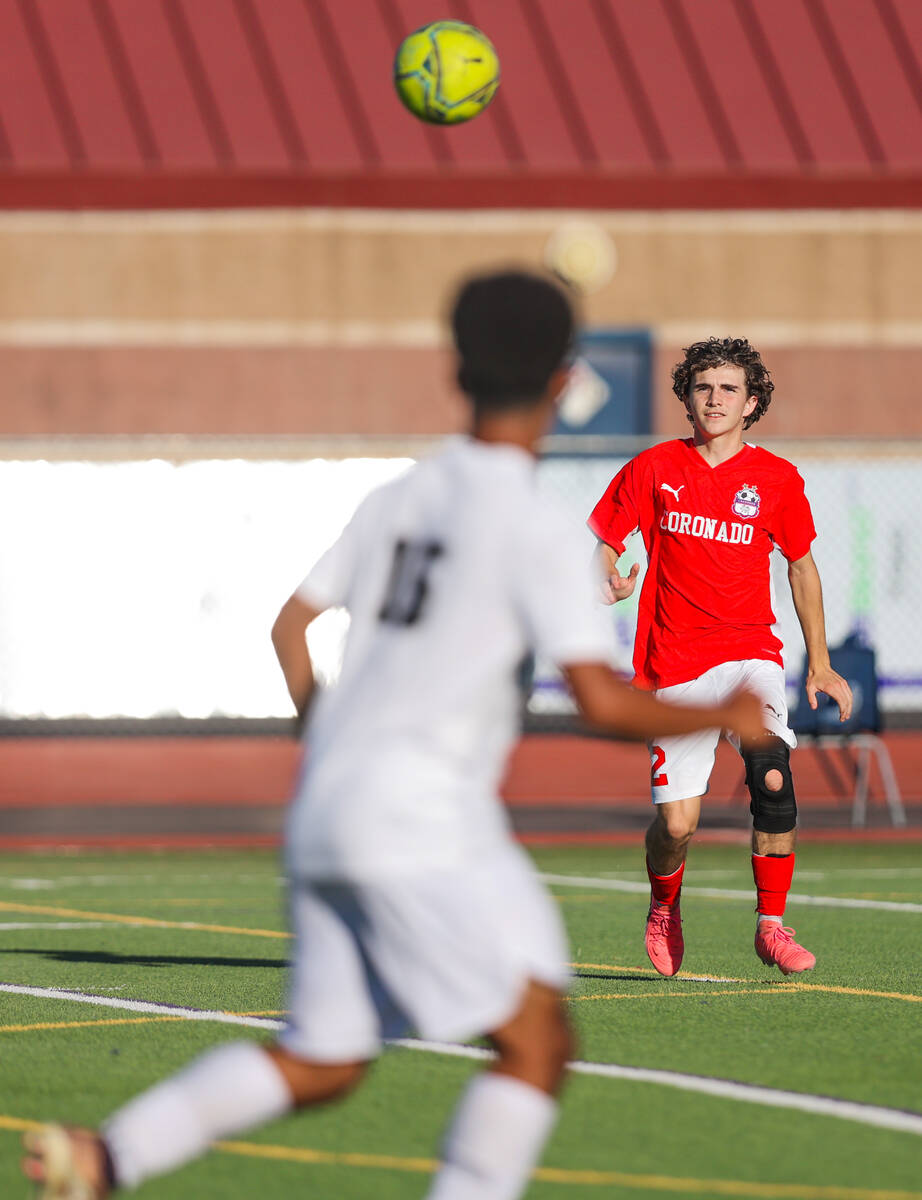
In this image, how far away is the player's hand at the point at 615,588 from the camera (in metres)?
8.03

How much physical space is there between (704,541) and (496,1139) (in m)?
5.20

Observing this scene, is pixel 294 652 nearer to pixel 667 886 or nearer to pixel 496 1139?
pixel 496 1139

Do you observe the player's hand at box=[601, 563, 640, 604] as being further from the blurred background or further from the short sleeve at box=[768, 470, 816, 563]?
the blurred background

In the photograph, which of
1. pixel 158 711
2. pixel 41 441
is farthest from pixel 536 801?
pixel 41 441

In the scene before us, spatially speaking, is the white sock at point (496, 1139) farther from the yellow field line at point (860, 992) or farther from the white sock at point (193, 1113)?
the yellow field line at point (860, 992)

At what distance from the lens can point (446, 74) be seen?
47.3ft

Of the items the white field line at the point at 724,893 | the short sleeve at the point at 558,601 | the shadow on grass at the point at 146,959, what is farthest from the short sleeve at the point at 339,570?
the white field line at the point at 724,893

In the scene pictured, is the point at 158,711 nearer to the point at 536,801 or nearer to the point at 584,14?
the point at 536,801

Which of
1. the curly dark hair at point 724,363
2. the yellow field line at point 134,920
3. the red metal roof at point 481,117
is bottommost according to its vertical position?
the yellow field line at point 134,920

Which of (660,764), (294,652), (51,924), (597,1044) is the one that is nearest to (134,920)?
(51,924)

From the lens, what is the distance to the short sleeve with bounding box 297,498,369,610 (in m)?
4.49

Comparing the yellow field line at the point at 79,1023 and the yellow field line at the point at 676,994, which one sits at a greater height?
the yellow field line at the point at 79,1023

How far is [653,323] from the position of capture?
26.1 m

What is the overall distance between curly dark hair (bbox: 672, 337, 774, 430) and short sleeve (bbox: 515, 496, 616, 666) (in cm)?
489
